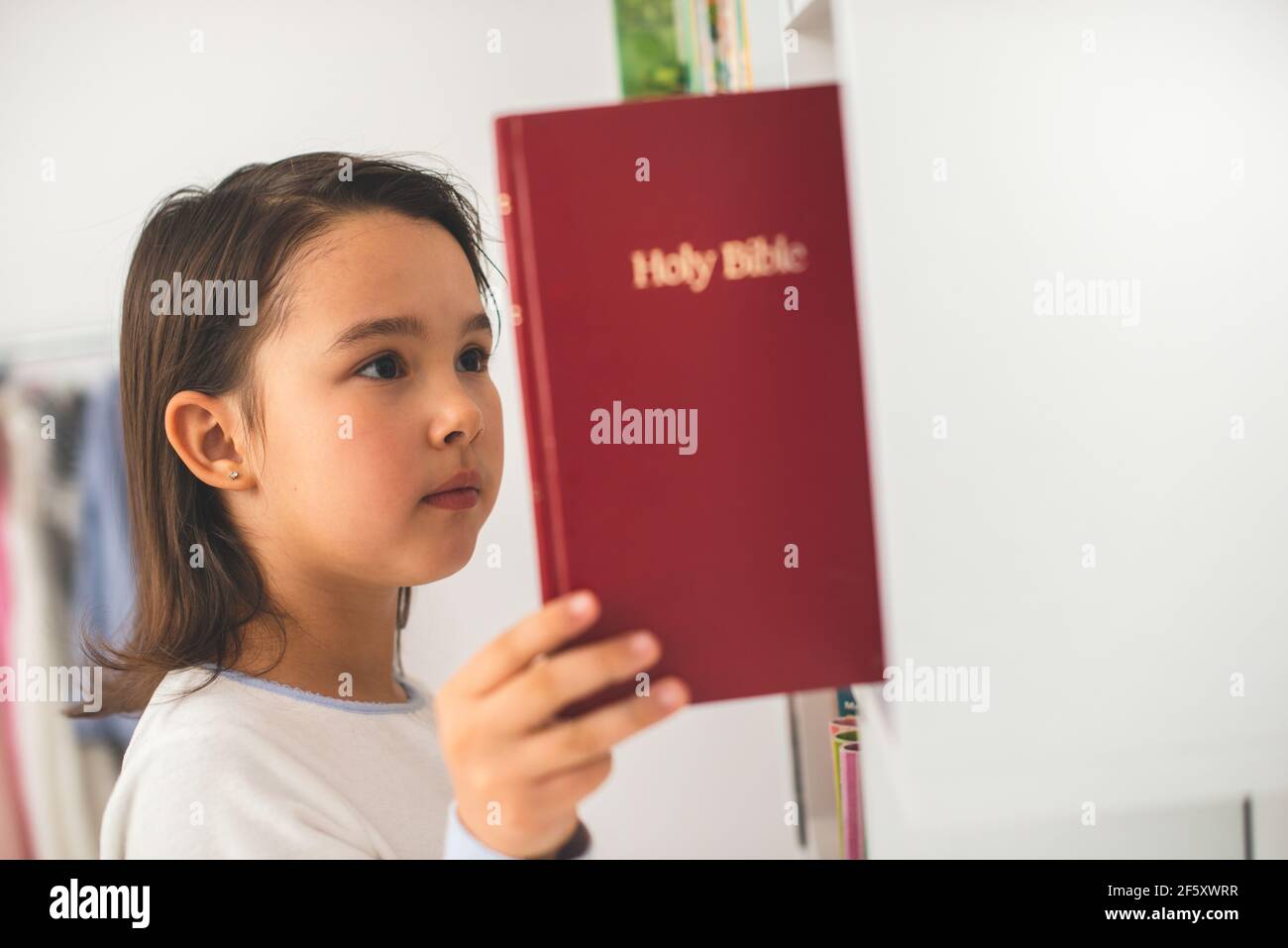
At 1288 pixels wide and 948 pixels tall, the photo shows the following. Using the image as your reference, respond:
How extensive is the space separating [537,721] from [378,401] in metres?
0.44

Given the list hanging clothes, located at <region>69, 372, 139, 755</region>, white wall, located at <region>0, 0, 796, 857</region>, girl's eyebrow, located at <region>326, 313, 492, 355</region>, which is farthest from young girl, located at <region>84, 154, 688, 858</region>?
white wall, located at <region>0, 0, 796, 857</region>

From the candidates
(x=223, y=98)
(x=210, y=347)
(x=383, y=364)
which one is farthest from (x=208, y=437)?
(x=223, y=98)

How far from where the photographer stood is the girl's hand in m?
0.39

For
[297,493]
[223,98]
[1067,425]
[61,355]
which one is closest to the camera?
[1067,425]

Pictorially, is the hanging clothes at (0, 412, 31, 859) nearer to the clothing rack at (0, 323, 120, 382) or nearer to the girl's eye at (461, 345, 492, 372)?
the clothing rack at (0, 323, 120, 382)

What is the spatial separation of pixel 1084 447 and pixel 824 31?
11.2 inches

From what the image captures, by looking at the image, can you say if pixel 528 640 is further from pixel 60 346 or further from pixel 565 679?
pixel 60 346

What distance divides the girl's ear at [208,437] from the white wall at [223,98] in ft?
2.66

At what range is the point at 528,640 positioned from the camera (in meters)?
0.41

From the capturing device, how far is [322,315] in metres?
0.84
